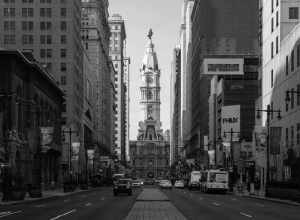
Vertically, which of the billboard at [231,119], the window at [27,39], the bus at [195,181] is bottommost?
the bus at [195,181]

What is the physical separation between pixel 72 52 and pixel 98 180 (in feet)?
85.4

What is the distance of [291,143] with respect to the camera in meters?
84.0

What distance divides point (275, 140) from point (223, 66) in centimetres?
10114

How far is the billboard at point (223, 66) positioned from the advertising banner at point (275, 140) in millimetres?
92805

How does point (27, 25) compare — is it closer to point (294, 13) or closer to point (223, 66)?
point (294, 13)

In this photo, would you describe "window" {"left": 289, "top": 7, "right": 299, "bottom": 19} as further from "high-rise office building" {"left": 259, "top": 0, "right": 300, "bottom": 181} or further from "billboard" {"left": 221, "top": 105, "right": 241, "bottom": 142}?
"billboard" {"left": 221, "top": 105, "right": 241, "bottom": 142}

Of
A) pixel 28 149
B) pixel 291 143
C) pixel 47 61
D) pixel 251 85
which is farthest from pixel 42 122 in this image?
pixel 251 85

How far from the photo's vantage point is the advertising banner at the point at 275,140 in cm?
6581

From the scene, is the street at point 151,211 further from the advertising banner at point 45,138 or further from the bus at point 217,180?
the bus at point 217,180

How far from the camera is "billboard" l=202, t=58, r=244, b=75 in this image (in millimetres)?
159375

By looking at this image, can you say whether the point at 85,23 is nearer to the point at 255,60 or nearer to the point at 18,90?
the point at 255,60

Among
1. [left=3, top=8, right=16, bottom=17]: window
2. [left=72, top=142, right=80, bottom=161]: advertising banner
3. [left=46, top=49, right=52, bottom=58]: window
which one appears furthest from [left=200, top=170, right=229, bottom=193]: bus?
[left=3, top=8, right=16, bottom=17]: window

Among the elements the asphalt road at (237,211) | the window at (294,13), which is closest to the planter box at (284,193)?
the asphalt road at (237,211)

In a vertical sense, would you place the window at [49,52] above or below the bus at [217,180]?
above
